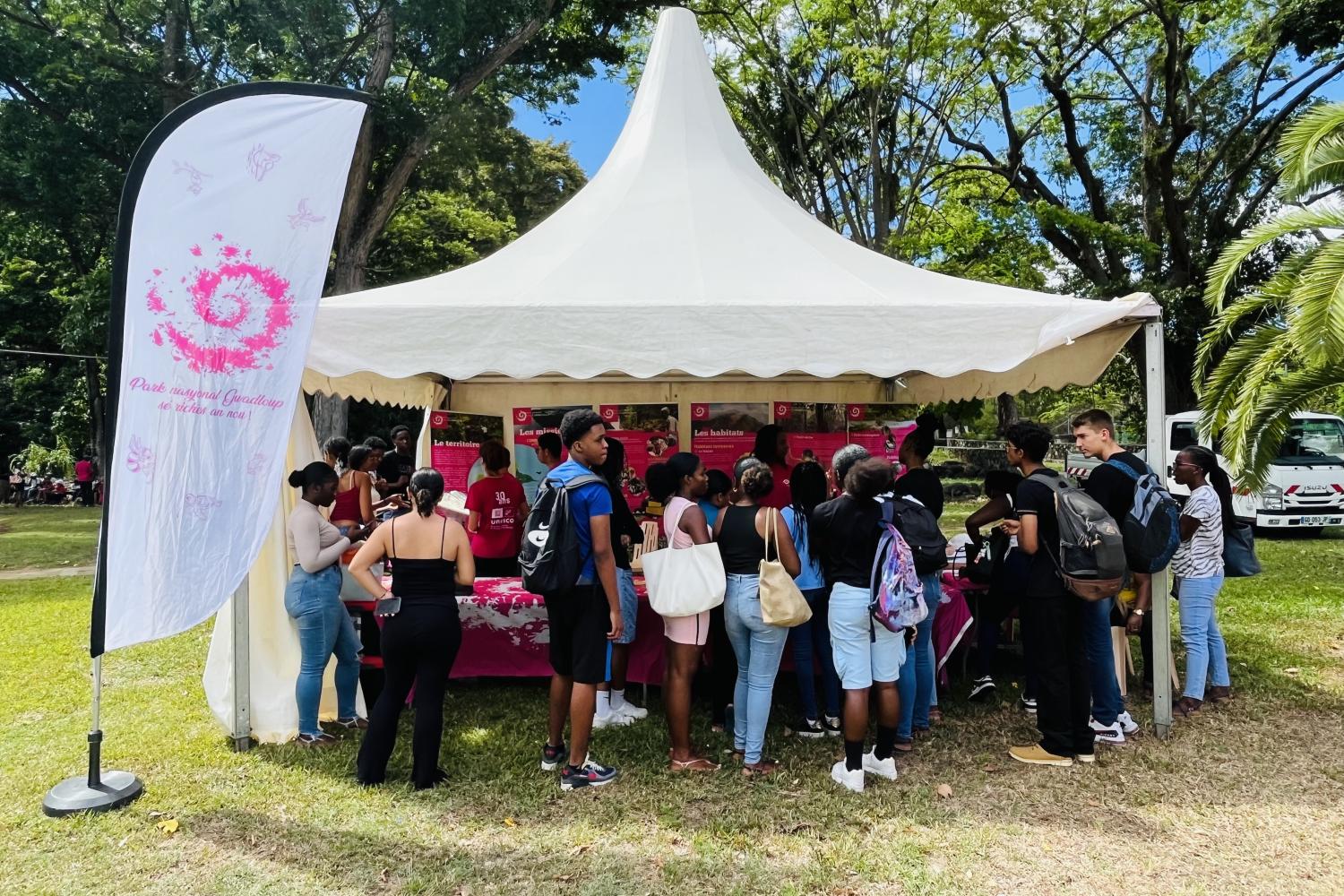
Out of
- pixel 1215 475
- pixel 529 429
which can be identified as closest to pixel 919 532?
pixel 1215 475

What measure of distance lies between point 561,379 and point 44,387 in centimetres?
3060

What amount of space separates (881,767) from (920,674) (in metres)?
0.73

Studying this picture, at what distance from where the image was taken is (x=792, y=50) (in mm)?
16203

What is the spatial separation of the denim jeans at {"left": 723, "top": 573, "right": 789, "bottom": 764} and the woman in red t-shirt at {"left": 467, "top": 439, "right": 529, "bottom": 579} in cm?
228

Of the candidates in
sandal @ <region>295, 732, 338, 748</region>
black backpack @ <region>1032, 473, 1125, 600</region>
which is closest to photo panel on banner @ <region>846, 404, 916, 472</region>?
black backpack @ <region>1032, 473, 1125, 600</region>

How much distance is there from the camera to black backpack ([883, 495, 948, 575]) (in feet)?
13.7

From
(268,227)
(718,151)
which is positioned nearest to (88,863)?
(268,227)

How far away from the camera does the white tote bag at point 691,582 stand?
3.96 m

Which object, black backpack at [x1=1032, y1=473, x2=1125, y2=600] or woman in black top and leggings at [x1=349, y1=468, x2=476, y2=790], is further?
black backpack at [x1=1032, y1=473, x2=1125, y2=600]

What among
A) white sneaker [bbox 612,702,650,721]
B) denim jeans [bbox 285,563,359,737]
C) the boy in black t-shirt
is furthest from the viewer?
white sneaker [bbox 612,702,650,721]

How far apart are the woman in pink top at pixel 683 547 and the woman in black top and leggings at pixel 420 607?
1.01m

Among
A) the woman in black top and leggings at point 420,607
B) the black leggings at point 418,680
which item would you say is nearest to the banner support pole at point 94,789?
the black leggings at point 418,680

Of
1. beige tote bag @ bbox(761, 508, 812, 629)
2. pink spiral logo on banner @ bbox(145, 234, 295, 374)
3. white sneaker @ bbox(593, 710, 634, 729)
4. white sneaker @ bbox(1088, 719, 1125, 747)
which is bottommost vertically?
white sneaker @ bbox(593, 710, 634, 729)

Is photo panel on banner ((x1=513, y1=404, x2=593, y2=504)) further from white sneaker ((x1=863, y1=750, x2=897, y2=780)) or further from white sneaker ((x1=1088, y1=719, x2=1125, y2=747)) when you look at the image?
white sneaker ((x1=1088, y1=719, x2=1125, y2=747))
